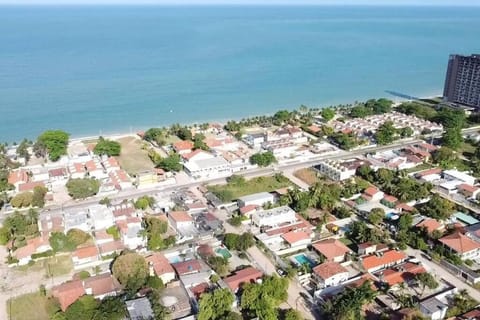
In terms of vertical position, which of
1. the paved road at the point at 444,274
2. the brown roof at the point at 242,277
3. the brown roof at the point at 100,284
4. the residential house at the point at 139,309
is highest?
the residential house at the point at 139,309

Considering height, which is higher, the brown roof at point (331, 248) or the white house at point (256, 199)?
the white house at point (256, 199)

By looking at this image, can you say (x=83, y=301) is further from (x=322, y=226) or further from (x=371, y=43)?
(x=371, y=43)

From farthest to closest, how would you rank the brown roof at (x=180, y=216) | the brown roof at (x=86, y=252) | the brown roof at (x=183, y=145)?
the brown roof at (x=183, y=145) → the brown roof at (x=180, y=216) → the brown roof at (x=86, y=252)

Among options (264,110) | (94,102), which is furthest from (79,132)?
(264,110)

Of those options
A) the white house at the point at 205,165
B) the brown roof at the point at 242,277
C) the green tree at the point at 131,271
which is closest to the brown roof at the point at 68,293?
the green tree at the point at 131,271

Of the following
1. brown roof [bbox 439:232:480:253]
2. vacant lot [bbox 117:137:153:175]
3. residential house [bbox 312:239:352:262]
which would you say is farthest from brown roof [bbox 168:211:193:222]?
brown roof [bbox 439:232:480:253]

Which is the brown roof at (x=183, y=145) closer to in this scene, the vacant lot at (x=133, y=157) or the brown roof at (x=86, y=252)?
the vacant lot at (x=133, y=157)
